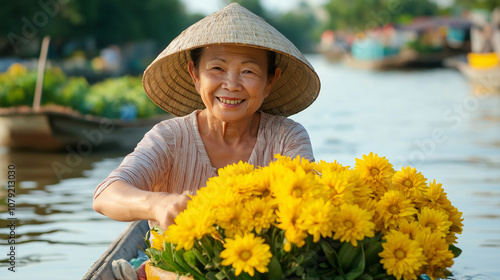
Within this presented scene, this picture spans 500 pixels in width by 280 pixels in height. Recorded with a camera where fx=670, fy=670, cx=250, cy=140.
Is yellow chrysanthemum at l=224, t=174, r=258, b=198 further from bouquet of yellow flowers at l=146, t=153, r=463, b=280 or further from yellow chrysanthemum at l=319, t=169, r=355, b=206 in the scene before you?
yellow chrysanthemum at l=319, t=169, r=355, b=206

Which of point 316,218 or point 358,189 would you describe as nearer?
point 316,218

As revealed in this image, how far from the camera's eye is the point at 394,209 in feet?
6.76

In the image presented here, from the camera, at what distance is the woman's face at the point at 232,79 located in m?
2.64

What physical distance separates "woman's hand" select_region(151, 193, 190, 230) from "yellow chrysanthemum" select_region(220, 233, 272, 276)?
26 centimetres

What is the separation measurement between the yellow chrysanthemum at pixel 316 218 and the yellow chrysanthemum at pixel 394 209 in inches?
12.6

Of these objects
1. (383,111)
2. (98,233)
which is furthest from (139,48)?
(98,233)

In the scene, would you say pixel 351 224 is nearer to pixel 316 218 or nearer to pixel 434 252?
pixel 316 218

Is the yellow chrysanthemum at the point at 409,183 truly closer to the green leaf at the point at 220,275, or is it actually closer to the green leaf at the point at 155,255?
the green leaf at the point at 220,275

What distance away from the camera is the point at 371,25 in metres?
58.1

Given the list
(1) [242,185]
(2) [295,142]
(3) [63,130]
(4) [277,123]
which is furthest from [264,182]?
(3) [63,130]

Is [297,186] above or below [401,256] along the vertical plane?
above

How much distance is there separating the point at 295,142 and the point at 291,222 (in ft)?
3.64

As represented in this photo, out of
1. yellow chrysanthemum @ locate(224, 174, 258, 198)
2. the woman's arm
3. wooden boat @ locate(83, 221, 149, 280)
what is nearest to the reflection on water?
wooden boat @ locate(83, 221, 149, 280)

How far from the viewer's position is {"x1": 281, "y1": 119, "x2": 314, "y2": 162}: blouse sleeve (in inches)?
111
